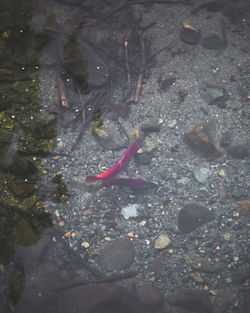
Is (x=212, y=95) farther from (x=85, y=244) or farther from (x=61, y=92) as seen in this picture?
(x=85, y=244)

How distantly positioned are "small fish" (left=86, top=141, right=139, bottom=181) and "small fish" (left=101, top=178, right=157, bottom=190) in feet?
0.27

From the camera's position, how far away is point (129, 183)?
3551 mm

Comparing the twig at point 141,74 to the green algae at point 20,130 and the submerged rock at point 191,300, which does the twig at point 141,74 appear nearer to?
the green algae at point 20,130

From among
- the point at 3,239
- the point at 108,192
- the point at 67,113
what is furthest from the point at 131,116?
the point at 3,239

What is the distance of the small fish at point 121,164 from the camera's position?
11.5ft

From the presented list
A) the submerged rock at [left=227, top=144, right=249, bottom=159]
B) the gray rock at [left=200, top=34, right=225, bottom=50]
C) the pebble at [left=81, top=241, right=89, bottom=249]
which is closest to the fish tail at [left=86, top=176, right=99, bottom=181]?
the pebble at [left=81, top=241, right=89, bottom=249]

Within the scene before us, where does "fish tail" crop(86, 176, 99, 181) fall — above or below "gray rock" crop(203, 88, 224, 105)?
below

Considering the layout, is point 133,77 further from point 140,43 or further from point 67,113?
point 67,113

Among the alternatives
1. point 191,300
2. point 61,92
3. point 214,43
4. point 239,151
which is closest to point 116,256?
point 191,300

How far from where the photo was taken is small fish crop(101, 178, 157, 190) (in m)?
3.54

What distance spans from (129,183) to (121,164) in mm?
286

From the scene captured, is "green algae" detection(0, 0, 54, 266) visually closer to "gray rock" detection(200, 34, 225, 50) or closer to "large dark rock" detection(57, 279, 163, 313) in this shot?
"large dark rock" detection(57, 279, 163, 313)

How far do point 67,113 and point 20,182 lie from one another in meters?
1.20

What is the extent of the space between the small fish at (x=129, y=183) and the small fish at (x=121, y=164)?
82 mm
